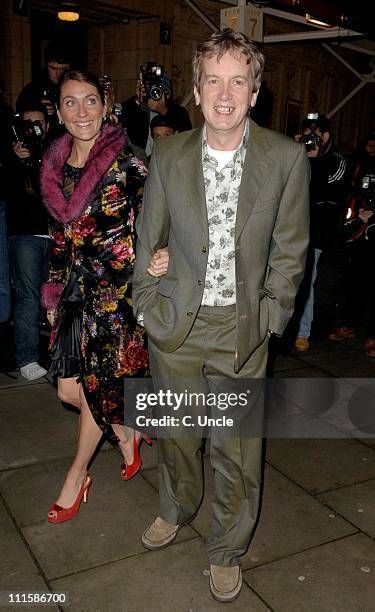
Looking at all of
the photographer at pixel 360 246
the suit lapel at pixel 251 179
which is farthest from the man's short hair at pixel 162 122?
the suit lapel at pixel 251 179

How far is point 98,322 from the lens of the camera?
3.20 meters

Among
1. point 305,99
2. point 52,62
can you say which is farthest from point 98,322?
point 305,99

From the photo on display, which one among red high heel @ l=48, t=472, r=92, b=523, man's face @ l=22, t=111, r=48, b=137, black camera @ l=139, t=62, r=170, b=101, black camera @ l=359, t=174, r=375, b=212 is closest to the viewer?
red high heel @ l=48, t=472, r=92, b=523

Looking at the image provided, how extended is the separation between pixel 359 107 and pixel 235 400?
47.5 ft

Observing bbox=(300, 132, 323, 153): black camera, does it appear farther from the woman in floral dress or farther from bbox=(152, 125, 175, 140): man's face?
the woman in floral dress

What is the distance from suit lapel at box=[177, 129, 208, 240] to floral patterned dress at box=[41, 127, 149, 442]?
0.57 meters

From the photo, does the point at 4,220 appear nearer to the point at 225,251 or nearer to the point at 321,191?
the point at 225,251

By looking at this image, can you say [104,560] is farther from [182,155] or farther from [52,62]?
[52,62]

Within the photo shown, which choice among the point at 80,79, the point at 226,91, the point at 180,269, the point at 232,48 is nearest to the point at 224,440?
the point at 180,269

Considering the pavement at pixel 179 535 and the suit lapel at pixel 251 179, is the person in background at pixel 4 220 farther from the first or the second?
the suit lapel at pixel 251 179

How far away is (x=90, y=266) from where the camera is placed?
3143 millimetres

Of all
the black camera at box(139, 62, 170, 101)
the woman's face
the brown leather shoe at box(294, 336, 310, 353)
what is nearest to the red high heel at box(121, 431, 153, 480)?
the woman's face

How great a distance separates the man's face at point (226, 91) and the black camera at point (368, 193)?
3.81 metres

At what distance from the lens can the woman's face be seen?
305cm
